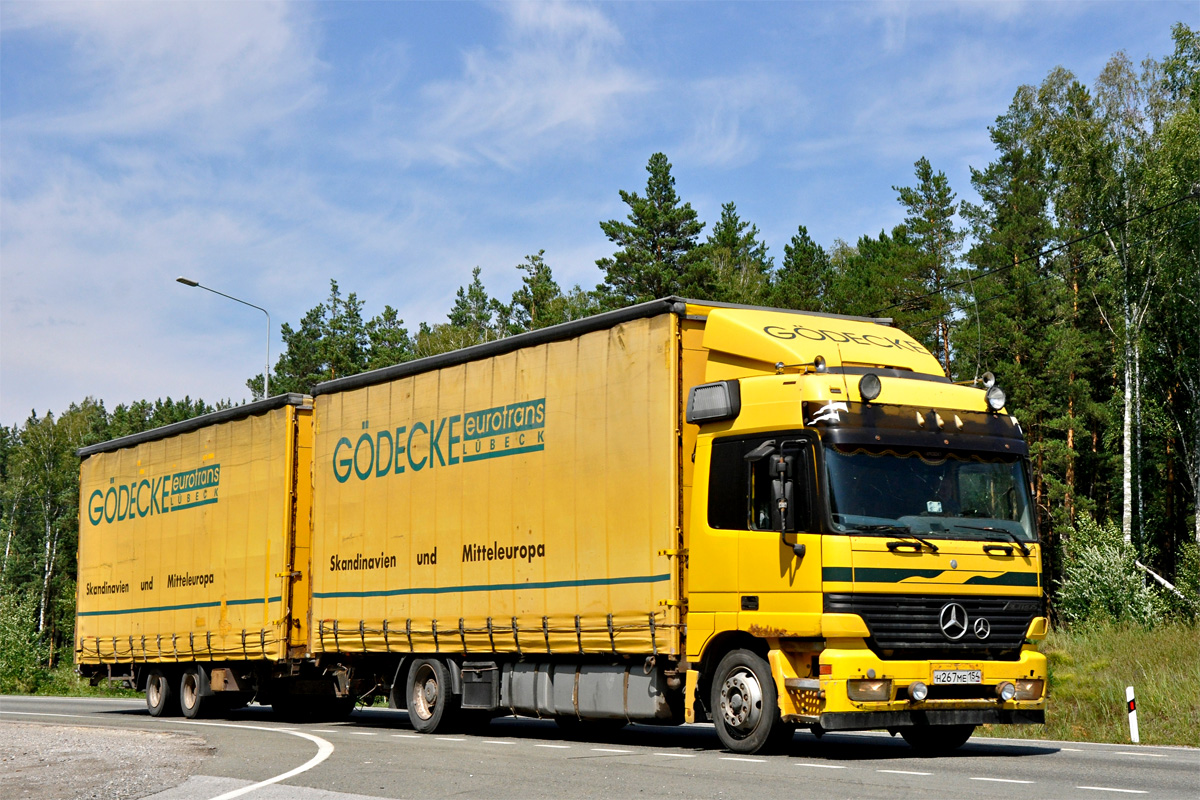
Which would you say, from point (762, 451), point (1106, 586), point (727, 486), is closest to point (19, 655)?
point (1106, 586)

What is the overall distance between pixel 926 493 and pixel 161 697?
15.2 m

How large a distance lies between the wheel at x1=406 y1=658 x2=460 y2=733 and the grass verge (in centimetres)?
686

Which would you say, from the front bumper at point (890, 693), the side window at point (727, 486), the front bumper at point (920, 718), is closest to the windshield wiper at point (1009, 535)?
the front bumper at point (890, 693)

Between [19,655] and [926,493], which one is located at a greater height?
[926,493]

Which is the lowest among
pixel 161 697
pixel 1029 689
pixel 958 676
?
pixel 161 697

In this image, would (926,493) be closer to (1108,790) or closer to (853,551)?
(853,551)

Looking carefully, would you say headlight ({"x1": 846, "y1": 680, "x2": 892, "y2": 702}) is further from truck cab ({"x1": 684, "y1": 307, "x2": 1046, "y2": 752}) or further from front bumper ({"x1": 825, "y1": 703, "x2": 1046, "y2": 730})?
front bumper ({"x1": 825, "y1": 703, "x2": 1046, "y2": 730})

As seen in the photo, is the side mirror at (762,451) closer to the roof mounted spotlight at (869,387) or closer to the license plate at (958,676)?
the roof mounted spotlight at (869,387)

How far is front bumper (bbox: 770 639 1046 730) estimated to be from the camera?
36.0ft

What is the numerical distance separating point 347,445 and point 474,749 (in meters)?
5.94

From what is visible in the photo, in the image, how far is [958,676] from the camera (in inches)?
451

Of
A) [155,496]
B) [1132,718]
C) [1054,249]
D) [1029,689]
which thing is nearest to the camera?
[1029,689]

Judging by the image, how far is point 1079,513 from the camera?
46344 mm

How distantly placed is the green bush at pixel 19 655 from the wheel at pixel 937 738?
4308 cm
